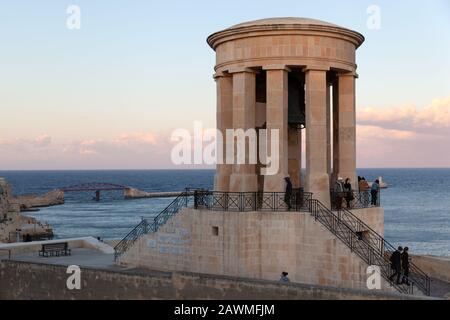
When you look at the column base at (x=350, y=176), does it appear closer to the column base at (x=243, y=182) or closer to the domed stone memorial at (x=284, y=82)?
the domed stone memorial at (x=284, y=82)

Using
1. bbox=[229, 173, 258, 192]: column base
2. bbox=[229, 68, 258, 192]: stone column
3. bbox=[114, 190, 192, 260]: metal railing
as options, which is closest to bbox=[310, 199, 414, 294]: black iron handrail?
bbox=[229, 173, 258, 192]: column base

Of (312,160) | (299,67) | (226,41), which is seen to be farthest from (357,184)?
(226,41)

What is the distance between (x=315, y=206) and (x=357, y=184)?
3475mm

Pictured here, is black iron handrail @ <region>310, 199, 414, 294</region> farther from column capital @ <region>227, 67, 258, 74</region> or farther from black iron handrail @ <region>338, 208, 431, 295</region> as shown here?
column capital @ <region>227, 67, 258, 74</region>

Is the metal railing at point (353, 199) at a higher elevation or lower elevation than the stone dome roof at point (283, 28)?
lower

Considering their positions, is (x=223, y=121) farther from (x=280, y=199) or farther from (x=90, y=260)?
(x=90, y=260)

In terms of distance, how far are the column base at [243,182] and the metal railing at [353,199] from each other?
9.04 ft

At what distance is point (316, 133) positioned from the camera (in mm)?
19953

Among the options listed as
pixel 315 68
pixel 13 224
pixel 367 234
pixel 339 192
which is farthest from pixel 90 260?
pixel 13 224

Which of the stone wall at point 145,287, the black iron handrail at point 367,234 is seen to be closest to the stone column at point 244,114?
the black iron handrail at point 367,234

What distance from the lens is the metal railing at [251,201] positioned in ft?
64.2

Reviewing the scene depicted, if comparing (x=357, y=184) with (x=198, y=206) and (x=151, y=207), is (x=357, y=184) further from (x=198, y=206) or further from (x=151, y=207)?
(x=151, y=207)

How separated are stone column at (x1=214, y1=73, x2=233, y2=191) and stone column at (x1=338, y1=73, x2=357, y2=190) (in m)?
3.90
